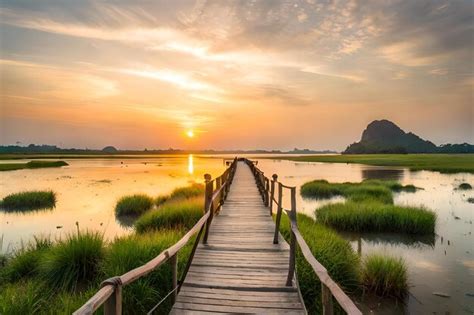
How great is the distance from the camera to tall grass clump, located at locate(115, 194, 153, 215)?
2073cm

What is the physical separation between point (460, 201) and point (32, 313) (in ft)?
91.5

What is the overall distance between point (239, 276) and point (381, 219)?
1215 cm

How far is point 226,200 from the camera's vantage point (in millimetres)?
16594

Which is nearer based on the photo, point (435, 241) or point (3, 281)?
point (3, 281)

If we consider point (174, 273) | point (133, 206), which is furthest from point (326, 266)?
point (133, 206)

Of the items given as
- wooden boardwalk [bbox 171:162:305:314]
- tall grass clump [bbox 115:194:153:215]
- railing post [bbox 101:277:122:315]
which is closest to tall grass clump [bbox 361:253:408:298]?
wooden boardwalk [bbox 171:162:305:314]

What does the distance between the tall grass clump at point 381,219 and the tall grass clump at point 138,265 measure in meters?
10.4

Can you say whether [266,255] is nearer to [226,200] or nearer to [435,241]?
[226,200]

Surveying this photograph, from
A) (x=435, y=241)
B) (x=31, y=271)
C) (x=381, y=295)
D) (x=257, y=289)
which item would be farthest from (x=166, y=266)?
(x=435, y=241)

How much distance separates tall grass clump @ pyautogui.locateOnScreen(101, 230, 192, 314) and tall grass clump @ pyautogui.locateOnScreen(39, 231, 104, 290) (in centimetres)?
80

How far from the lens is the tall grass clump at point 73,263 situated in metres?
8.16

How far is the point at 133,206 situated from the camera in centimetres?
2111

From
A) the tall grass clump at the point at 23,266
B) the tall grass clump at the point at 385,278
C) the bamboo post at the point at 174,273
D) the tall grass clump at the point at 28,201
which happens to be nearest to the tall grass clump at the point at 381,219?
the tall grass clump at the point at 385,278

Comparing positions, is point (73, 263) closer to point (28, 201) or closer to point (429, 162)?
point (28, 201)
